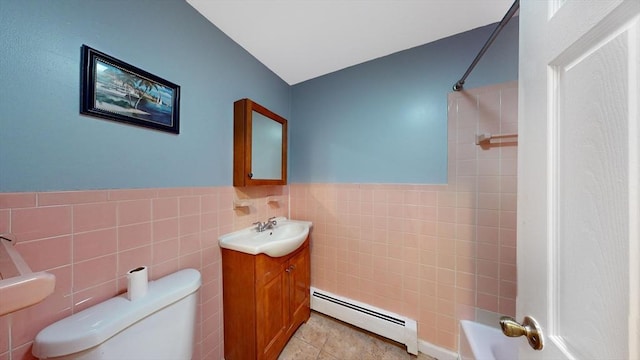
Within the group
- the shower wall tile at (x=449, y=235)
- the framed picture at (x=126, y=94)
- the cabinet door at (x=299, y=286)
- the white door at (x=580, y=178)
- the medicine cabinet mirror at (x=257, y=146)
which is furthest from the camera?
the cabinet door at (x=299, y=286)

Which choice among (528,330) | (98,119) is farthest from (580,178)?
(98,119)

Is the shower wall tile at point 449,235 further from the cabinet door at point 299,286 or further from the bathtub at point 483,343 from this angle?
the cabinet door at point 299,286

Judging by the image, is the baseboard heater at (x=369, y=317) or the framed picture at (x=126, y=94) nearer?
the framed picture at (x=126, y=94)

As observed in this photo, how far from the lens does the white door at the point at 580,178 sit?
283 millimetres

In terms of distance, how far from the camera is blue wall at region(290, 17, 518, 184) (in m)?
1.26

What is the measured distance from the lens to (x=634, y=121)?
28 cm

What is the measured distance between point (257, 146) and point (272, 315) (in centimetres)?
117

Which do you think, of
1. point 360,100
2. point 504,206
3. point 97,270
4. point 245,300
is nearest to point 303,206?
point 245,300

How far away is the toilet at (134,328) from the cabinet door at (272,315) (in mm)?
368

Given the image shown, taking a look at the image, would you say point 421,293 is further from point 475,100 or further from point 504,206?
point 475,100

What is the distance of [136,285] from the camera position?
0.75 meters

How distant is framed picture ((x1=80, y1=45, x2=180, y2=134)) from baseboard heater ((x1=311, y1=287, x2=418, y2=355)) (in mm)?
1680

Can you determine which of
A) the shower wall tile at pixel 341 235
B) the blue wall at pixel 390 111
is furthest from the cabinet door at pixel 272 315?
the blue wall at pixel 390 111

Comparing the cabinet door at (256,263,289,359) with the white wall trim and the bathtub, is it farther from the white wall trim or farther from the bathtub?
the bathtub
